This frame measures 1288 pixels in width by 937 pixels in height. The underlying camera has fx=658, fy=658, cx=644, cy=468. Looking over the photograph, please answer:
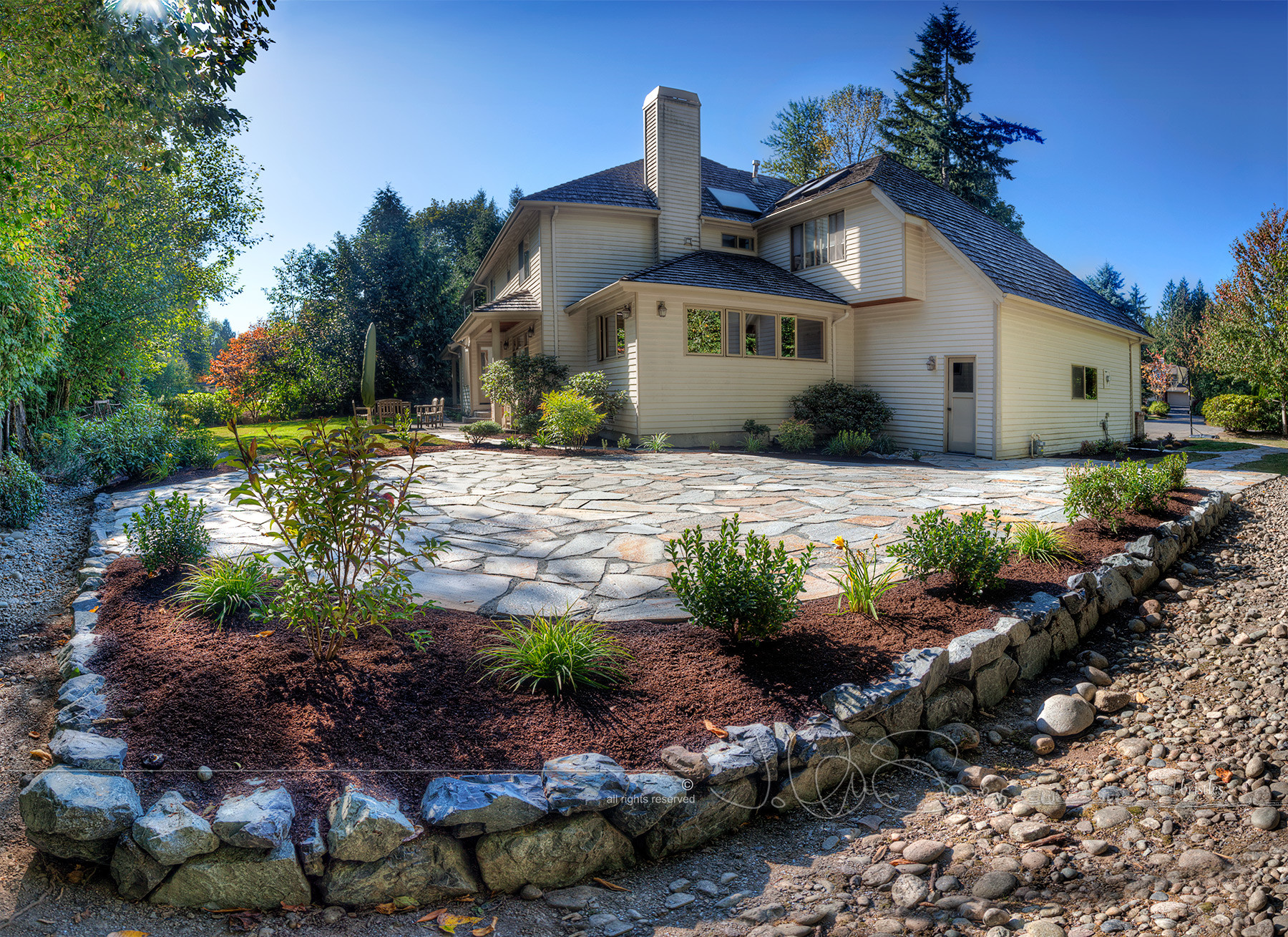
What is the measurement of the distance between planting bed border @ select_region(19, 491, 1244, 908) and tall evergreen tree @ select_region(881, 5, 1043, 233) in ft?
90.3

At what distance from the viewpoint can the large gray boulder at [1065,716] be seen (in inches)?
124

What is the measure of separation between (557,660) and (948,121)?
93.3 ft

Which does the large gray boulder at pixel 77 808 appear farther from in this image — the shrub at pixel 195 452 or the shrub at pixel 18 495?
the shrub at pixel 195 452

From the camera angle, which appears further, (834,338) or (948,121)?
(948,121)

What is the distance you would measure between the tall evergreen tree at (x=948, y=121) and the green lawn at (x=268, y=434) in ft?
73.4

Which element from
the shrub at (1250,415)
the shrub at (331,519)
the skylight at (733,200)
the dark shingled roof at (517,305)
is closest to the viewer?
the shrub at (331,519)

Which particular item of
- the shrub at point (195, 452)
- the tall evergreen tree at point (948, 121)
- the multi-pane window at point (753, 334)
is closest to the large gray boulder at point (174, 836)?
the shrub at point (195, 452)

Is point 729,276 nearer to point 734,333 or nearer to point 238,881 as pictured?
point 734,333

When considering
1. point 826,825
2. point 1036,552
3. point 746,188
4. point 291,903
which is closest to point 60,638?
point 291,903

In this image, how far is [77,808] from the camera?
6.30ft

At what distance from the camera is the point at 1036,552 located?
15.1 feet

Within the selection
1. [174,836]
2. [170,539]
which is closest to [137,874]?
[174,836]

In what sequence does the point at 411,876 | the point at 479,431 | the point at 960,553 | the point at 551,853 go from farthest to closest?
1. the point at 479,431
2. the point at 960,553
3. the point at 551,853
4. the point at 411,876

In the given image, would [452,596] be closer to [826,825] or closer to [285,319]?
[826,825]
